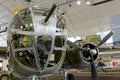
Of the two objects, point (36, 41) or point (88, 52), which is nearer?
point (36, 41)

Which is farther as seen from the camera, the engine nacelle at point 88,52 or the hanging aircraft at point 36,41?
the engine nacelle at point 88,52

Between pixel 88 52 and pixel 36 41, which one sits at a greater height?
pixel 36 41

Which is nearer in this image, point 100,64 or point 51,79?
point 100,64

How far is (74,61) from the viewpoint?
7.22 meters

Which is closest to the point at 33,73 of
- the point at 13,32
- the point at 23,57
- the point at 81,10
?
the point at 23,57

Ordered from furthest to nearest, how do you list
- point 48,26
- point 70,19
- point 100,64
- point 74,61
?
point 70,19 → point 100,64 → point 74,61 → point 48,26

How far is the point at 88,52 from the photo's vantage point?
6508 millimetres

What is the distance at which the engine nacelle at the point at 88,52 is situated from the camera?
6432mm

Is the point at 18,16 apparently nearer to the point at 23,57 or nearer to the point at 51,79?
the point at 23,57

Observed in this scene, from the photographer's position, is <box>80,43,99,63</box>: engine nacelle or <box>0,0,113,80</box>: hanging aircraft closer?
<box>0,0,113,80</box>: hanging aircraft

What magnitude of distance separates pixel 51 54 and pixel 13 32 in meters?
1.10

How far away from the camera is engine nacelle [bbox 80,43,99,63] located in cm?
643

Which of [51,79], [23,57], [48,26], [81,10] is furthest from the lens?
[81,10]

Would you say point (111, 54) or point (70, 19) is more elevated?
point (70, 19)
